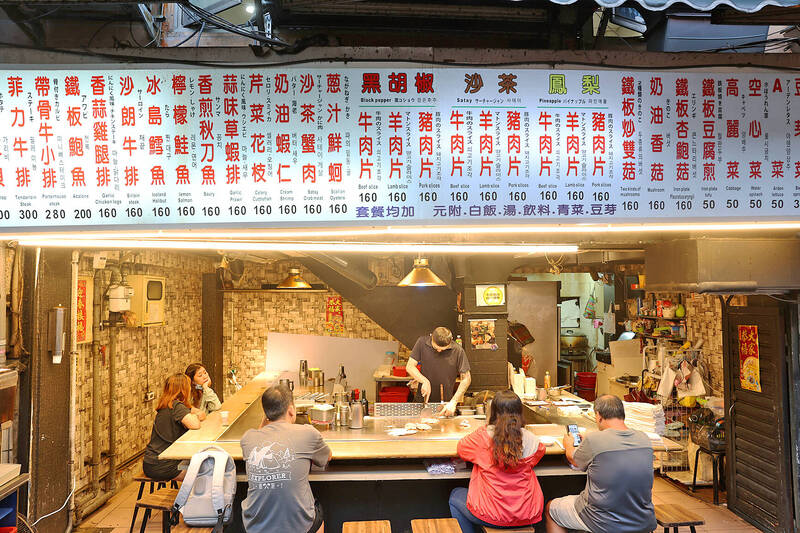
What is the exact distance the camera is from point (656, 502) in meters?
6.21

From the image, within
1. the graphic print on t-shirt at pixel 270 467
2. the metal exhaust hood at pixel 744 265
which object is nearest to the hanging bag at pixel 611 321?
the metal exhaust hood at pixel 744 265

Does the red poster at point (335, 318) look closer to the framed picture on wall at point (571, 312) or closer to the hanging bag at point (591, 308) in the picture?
the hanging bag at point (591, 308)

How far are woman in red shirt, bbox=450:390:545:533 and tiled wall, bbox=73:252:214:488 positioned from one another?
4.09 m

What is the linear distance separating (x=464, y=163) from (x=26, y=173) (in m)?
2.32

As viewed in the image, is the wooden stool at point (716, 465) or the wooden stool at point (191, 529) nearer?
the wooden stool at point (191, 529)

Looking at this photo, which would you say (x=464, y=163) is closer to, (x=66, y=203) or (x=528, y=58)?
(x=528, y=58)

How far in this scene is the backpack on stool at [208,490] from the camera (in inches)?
152

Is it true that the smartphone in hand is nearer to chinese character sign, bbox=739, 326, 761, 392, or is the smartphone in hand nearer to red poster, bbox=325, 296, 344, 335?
chinese character sign, bbox=739, 326, 761, 392

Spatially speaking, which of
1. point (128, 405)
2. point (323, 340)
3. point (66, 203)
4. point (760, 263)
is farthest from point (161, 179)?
point (323, 340)

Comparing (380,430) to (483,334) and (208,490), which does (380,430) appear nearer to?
(208,490)

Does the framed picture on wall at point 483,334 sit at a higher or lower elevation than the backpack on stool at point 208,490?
higher

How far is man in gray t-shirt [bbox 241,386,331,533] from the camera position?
3.68 metres

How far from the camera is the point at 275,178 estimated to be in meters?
2.95

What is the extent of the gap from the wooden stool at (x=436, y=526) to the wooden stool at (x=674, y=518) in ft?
5.01
